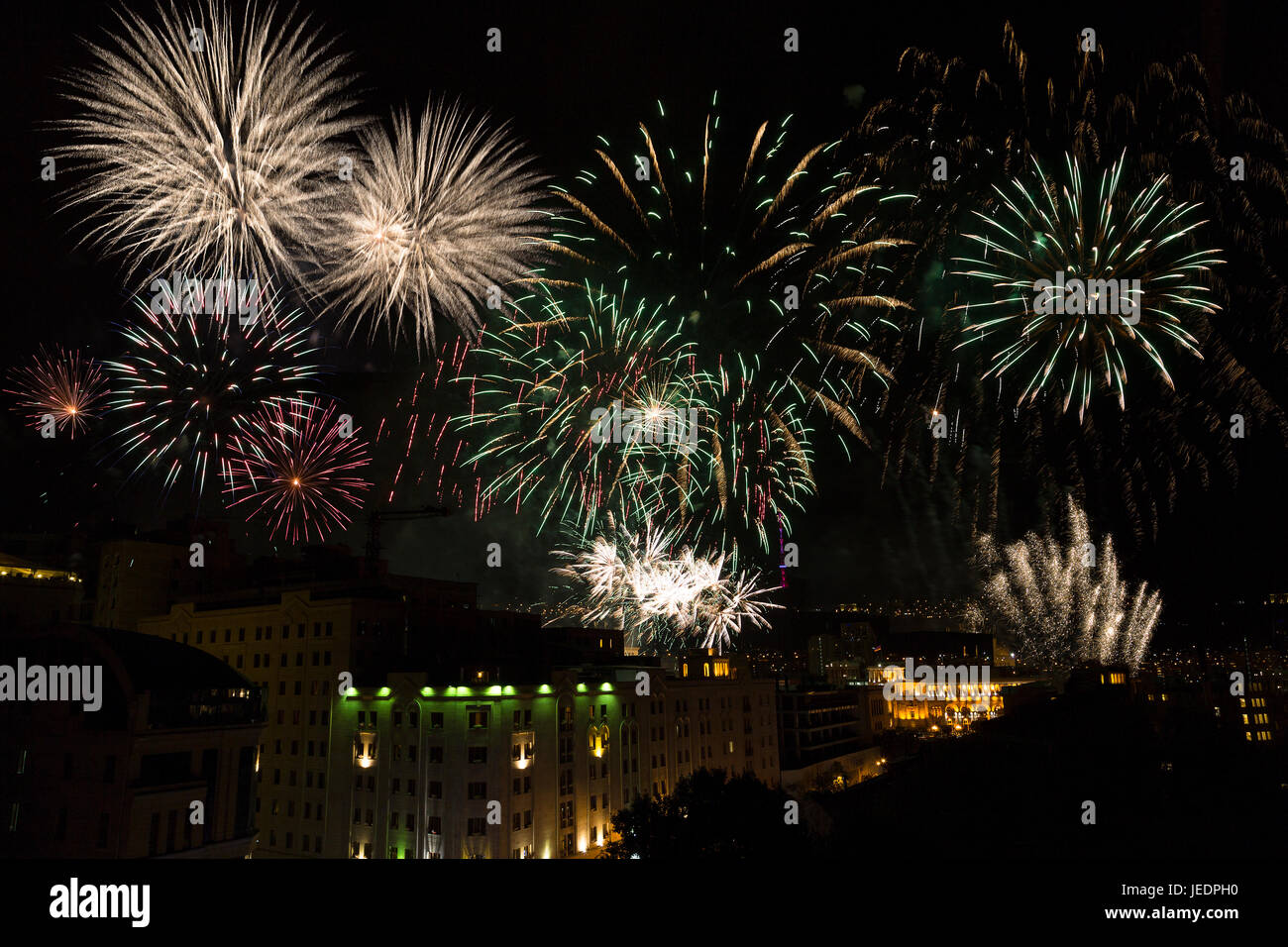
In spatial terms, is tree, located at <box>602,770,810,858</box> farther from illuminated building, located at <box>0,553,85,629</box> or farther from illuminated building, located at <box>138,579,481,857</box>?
illuminated building, located at <box>0,553,85,629</box>

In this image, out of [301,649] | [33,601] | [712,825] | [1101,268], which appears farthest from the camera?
[301,649]

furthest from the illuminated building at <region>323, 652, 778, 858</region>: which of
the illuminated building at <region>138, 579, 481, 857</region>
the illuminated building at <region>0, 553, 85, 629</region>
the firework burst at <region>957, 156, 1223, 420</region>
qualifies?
the firework burst at <region>957, 156, 1223, 420</region>

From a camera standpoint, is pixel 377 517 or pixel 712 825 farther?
pixel 377 517

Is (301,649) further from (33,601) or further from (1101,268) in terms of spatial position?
(1101,268)

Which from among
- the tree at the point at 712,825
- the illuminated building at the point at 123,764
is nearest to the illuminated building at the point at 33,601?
the illuminated building at the point at 123,764

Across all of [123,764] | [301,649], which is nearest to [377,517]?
[301,649]

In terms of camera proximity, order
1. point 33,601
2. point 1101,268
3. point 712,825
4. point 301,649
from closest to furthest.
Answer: point 1101,268 < point 712,825 < point 33,601 < point 301,649

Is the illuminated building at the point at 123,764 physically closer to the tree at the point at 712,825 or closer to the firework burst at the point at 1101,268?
the tree at the point at 712,825
